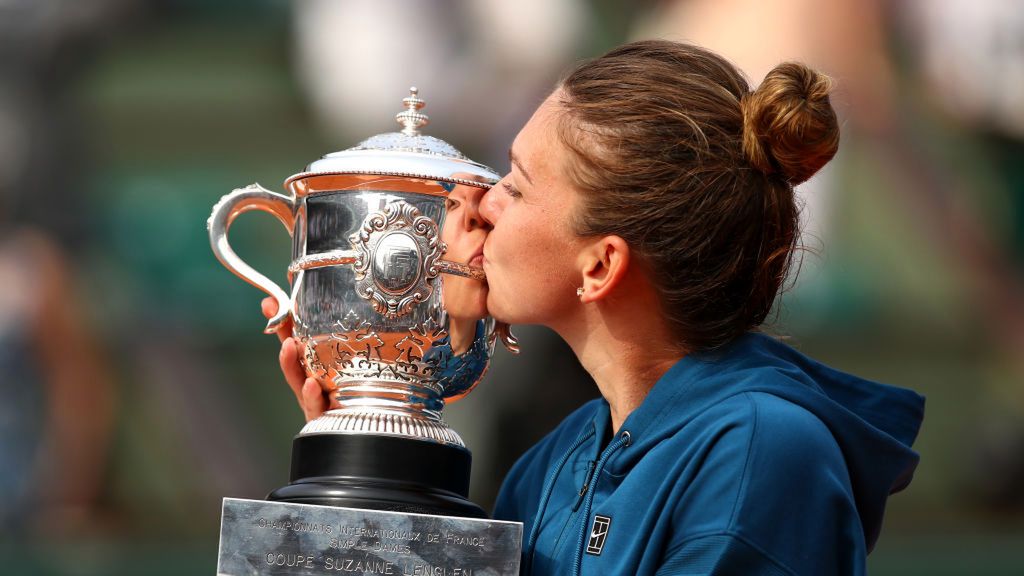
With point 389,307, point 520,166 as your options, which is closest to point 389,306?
point 389,307

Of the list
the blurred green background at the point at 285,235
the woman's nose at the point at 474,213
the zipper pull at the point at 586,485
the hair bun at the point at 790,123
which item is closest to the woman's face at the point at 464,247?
the woman's nose at the point at 474,213

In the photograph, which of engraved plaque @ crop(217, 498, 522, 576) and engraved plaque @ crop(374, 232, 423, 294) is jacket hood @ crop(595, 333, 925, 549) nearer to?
engraved plaque @ crop(217, 498, 522, 576)

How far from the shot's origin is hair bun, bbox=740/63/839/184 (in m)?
1.52

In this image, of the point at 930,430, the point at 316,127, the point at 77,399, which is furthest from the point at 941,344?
the point at 77,399

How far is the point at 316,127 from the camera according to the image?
5.48 metres

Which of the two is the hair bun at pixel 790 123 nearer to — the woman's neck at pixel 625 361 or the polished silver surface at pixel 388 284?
the woman's neck at pixel 625 361

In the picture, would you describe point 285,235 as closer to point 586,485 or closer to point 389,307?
point 389,307

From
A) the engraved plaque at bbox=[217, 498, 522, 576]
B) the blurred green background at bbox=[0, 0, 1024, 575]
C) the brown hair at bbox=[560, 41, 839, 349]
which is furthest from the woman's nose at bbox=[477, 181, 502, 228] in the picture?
the blurred green background at bbox=[0, 0, 1024, 575]

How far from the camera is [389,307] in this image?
170 cm

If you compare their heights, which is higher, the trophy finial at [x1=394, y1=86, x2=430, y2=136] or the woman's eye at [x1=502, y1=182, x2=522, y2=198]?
the trophy finial at [x1=394, y1=86, x2=430, y2=136]

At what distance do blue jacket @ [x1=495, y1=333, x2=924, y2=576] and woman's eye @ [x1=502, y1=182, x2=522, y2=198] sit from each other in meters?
0.28

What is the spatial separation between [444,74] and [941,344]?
2026 mm

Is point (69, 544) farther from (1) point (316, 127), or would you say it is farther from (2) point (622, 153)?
(2) point (622, 153)

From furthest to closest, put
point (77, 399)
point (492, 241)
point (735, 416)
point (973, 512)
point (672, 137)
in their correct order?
point (77, 399) < point (973, 512) < point (492, 241) < point (672, 137) < point (735, 416)
